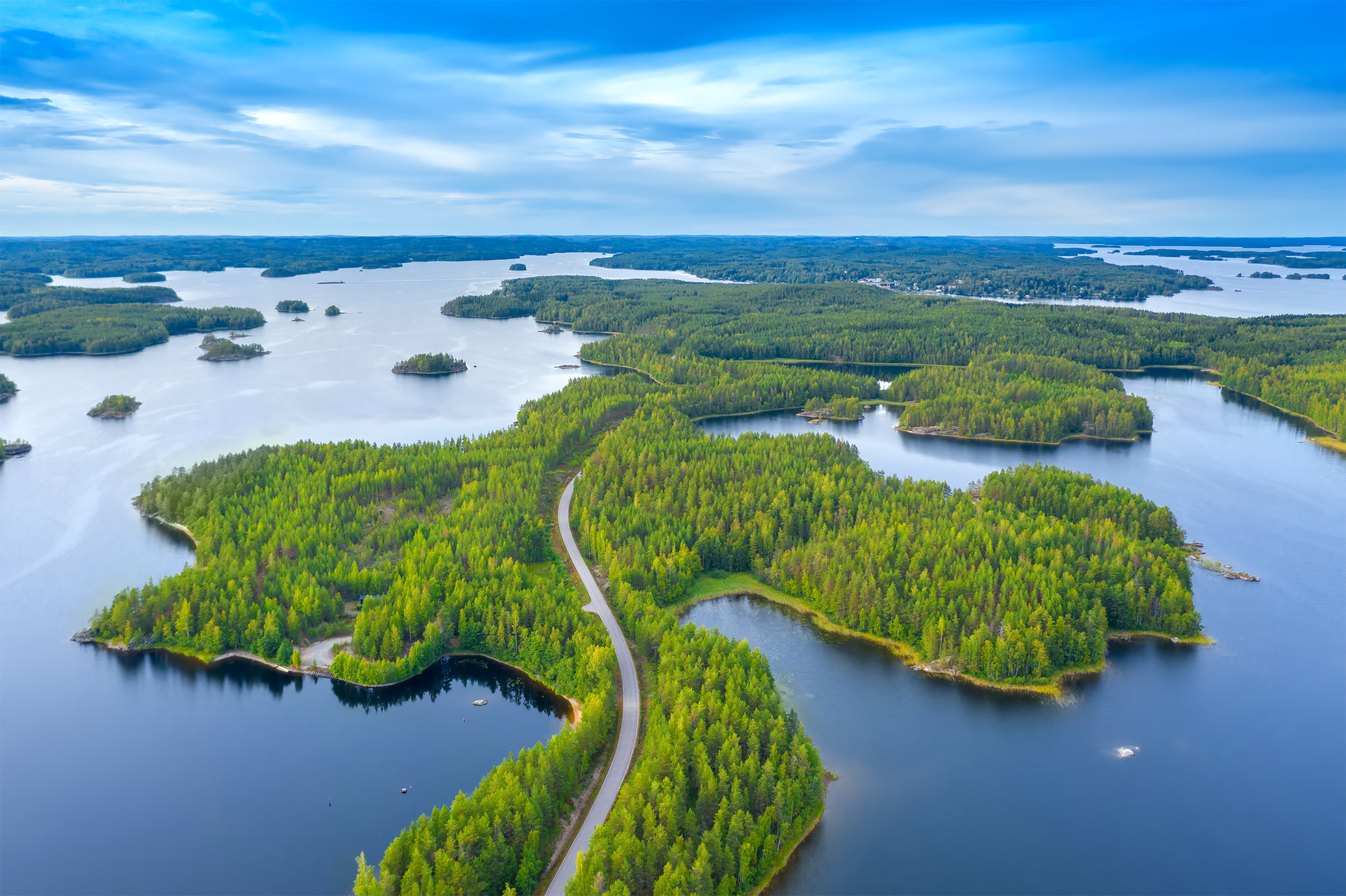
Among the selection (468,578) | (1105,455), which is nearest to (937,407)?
(1105,455)

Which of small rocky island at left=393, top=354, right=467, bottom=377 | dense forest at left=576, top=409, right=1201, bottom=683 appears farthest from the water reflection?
Result: small rocky island at left=393, top=354, right=467, bottom=377

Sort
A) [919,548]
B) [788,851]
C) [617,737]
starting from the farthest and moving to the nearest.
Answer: [919,548] < [617,737] < [788,851]

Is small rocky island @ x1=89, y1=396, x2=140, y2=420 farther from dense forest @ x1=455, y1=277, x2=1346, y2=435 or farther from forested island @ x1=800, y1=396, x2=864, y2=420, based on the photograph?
forested island @ x1=800, y1=396, x2=864, y2=420

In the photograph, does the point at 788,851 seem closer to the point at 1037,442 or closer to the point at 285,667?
the point at 285,667

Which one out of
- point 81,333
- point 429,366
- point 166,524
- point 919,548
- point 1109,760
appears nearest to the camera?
point 1109,760

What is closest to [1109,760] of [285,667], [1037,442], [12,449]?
[285,667]

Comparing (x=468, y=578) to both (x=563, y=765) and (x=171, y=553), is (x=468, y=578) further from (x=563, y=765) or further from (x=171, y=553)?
(x=171, y=553)
